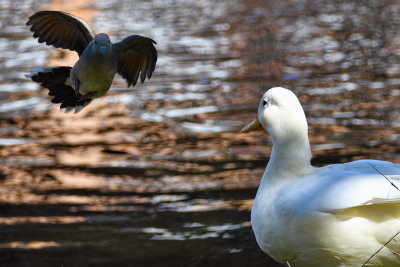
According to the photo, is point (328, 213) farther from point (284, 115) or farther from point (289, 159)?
point (284, 115)

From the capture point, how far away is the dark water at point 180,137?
18.6ft

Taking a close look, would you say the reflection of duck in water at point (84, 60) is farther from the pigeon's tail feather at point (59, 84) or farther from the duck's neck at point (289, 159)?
the duck's neck at point (289, 159)

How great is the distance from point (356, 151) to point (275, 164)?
2918 millimetres

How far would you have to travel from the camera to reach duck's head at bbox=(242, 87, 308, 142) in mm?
4500

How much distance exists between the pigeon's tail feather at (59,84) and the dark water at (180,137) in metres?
1.00

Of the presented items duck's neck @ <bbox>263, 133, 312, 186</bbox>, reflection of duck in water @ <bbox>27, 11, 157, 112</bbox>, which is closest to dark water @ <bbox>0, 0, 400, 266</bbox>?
duck's neck @ <bbox>263, 133, 312, 186</bbox>

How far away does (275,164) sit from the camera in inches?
178

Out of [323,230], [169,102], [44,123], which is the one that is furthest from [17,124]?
[323,230]

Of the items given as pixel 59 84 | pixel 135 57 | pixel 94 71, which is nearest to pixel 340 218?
pixel 94 71

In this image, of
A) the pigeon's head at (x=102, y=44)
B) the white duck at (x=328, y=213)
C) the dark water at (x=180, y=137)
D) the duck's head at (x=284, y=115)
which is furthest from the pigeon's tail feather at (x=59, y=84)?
the white duck at (x=328, y=213)

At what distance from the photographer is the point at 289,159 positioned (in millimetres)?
4484

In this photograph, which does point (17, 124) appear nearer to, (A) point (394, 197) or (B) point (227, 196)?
(B) point (227, 196)

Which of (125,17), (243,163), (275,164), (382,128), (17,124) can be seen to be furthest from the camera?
(125,17)

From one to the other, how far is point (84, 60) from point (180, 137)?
2.83 metres
